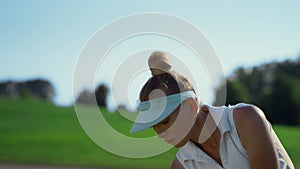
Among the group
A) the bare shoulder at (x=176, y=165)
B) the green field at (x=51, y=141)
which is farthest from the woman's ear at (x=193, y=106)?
the green field at (x=51, y=141)

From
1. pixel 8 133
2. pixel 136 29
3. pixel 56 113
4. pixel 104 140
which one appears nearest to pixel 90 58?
pixel 136 29

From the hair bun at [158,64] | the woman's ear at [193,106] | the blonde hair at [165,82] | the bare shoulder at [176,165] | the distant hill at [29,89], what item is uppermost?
the distant hill at [29,89]

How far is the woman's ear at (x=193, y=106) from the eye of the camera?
2264mm

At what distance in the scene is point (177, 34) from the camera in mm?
2195

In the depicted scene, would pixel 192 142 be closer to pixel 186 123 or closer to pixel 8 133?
pixel 186 123

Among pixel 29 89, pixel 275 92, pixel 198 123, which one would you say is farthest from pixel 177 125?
pixel 29 89

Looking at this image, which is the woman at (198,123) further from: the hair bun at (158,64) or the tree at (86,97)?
the tree at (86,97)

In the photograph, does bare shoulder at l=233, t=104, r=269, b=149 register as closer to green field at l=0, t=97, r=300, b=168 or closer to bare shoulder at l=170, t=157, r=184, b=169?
bare shoulder at l=170, t=157, r=184, b=169

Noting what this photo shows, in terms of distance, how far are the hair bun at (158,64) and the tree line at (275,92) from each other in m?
40.4

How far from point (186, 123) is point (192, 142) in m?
0.13

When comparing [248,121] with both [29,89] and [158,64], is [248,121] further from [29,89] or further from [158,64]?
[29,89]

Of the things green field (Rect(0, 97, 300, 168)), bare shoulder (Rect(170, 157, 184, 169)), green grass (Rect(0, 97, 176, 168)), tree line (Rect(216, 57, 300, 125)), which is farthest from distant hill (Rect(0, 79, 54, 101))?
bare shoulder (Rect(170, 157, 184, 169))

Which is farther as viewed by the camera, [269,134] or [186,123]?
[186,123]

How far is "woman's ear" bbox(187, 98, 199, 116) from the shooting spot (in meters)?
2.26
